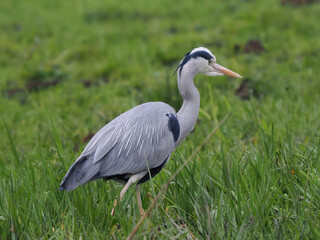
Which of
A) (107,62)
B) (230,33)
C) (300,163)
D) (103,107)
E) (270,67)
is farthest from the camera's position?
(230,33)

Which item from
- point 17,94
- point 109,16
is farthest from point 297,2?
point 17,94

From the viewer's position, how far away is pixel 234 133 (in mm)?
5379

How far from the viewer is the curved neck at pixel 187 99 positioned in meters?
3.58

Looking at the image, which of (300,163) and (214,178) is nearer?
(214,178)

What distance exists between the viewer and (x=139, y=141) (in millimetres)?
3525

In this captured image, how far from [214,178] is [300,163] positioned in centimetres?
67

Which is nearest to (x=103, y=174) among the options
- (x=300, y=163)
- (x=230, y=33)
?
(x=300, y=163)

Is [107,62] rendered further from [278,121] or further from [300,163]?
[300,163]

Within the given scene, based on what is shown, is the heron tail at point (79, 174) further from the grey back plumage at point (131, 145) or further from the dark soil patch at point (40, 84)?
the dark soil patch at point (40, 84)

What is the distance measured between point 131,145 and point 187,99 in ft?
1.49

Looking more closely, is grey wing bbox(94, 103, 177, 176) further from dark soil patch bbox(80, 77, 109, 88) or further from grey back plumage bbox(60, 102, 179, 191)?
dark soil patch bbox(80, 77, 109, 88)

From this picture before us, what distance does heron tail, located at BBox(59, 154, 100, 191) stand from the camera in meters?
3.35

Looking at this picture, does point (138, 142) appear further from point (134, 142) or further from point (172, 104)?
point (172, 104)

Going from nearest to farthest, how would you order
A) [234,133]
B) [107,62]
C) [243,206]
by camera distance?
[243,206], [234,133], [107,62]
